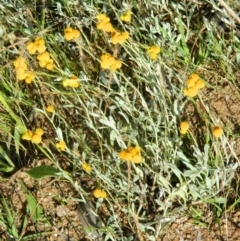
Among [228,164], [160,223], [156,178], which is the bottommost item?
[160,223]

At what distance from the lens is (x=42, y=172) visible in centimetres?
170

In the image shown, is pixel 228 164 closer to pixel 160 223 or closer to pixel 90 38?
pixel 160 223

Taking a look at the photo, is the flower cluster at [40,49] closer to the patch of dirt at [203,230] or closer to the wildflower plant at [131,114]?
the wildflower plant at [131,114]

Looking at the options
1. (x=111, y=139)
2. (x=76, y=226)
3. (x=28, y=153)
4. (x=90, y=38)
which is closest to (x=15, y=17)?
(x=90, y=38)

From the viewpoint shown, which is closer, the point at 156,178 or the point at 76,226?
the point at 156,178

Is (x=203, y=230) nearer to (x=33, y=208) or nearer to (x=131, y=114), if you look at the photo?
(x=131, y=114)

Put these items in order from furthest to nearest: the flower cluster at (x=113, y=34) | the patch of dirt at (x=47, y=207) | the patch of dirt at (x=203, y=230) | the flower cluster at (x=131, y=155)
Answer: the patch of dirt at (x=47, y=207) → the patch of dirt at (x=203, y=230) → the flower cluster at (x=113, y=34) → the flower cluster at (x=131, y=155)

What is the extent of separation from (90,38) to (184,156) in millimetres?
731

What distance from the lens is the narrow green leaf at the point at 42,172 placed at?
1680mm

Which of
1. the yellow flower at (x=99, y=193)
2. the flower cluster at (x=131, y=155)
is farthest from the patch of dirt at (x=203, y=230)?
the flower cluster at (x=131, y=155)

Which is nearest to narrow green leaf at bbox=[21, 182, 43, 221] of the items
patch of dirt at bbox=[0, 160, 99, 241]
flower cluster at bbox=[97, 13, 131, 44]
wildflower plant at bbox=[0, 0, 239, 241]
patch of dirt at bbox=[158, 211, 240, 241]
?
patch of dirt at bbox=[0, 160, 99, 241]

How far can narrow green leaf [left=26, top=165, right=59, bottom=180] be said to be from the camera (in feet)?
5.51

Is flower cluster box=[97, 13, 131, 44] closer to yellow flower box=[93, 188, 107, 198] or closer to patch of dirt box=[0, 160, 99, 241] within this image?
yellow flower box=[93, 188, 107, 198]

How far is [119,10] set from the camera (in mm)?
1902
